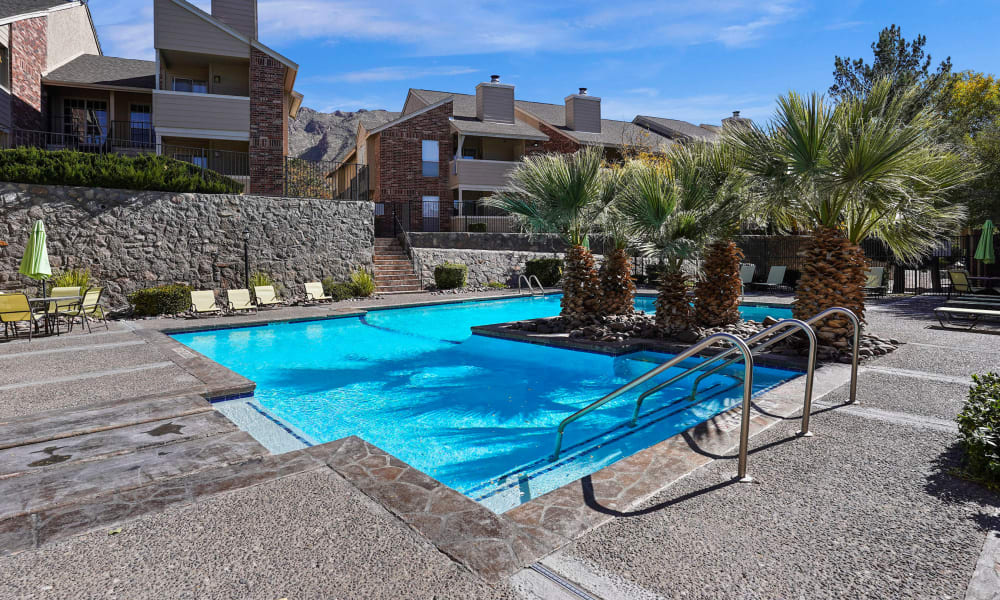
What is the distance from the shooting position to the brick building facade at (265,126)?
72.5 ft

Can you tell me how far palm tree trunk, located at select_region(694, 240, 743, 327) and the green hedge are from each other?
1401cm

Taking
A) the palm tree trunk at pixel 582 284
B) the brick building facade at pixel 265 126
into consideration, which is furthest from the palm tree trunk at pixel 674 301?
the brick building facade at pixel 265 126

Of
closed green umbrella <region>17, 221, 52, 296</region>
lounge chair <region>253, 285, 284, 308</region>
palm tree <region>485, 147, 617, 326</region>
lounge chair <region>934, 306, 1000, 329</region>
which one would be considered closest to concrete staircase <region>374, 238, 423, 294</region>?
lounge chair <region>253, 285, 284, 308</region>

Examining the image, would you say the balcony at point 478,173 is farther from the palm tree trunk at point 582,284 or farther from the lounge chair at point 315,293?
the palm tree trunk at point 582,284

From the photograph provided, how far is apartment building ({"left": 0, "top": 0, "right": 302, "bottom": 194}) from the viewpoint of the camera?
813 inches

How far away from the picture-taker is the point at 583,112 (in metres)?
35.0

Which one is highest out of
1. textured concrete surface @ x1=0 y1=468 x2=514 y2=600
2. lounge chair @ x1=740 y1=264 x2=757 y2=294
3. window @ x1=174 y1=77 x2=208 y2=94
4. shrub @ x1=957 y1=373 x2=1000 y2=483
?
window @ x1=174 y1=77 x2=208 y2=94

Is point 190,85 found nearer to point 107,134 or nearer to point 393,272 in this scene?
point 107,134

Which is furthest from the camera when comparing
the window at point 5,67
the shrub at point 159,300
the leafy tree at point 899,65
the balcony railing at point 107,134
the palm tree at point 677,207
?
the leafy tree at point 899,65

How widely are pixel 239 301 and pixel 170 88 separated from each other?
46.9 ft

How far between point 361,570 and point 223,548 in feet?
2.60

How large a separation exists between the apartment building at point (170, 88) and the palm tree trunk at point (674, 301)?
59.1ft

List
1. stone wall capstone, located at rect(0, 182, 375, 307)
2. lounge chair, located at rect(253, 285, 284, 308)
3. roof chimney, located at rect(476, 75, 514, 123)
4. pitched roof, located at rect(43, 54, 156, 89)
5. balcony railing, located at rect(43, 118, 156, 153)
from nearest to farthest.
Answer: stone wall capstone, located at rect(0, 182, 375, 307)
lounge chair, located at rect(253, 285, 284, 308)
balcony railing, located at rect(43, 118, 156, 153)
pitched roof, located at rect(43, 54, 156, 89)
roof chimney, located at rect(476, 75, 514, 123)

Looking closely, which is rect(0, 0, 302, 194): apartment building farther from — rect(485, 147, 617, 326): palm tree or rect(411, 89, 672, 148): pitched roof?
rect(485, 147, 617, 326): palm tree
